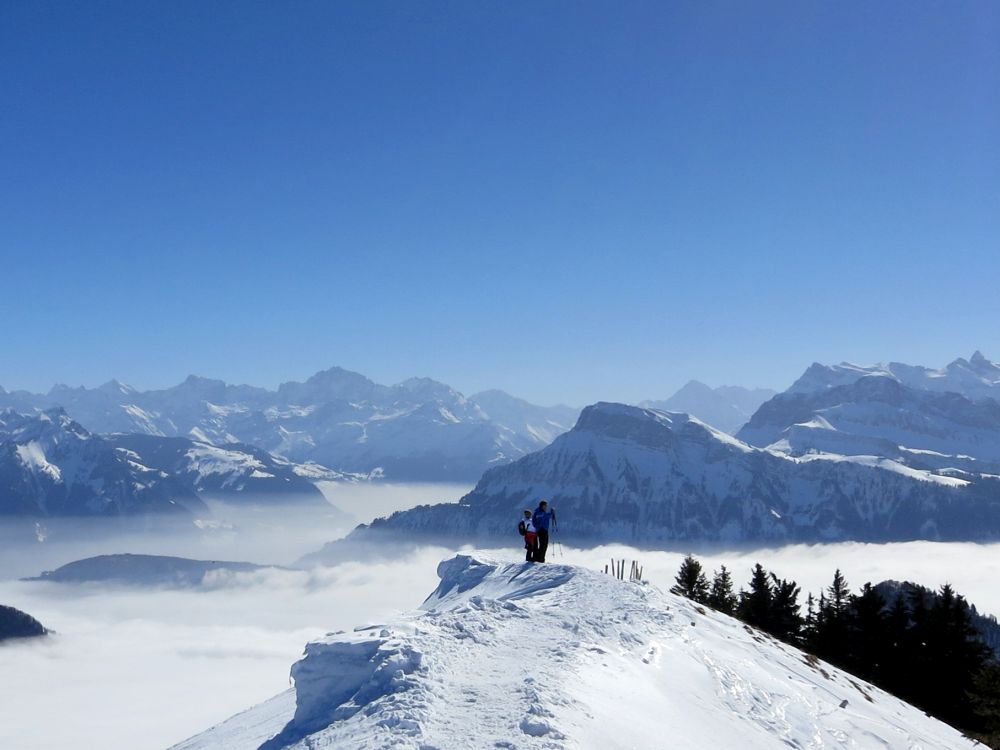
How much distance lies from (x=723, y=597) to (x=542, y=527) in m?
46.1

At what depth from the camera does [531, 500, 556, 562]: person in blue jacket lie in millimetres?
29938

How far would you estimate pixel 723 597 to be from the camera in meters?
68.7

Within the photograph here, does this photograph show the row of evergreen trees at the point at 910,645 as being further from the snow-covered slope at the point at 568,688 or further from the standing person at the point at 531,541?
the standing person at the point at 531,541

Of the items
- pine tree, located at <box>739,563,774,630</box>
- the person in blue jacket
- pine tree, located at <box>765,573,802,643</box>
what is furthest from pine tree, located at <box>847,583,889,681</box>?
the person in blue jacket

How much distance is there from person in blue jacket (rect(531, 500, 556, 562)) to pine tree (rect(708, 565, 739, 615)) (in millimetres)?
37047

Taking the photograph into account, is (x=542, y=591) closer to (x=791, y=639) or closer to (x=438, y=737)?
(x=438, y=737)

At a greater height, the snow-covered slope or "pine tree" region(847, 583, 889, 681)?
the snow-covered slope

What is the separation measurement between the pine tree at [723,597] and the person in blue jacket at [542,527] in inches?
1459

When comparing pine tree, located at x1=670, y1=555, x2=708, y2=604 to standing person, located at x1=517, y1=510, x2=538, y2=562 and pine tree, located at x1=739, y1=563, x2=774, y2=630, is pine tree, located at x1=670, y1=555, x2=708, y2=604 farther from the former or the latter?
standing person, located at x1=517, y1=510, x2=538, y2=562

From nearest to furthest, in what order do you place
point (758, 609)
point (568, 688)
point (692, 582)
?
1. point (568, 688)
2. point (758, 609)
3. point (692, 582)

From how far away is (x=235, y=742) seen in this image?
18.6m

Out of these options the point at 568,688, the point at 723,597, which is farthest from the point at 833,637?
the point at 568,688

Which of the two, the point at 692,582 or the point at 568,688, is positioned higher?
the point at 568,688

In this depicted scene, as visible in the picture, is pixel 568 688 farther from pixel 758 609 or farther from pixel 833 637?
pixel 758 609
